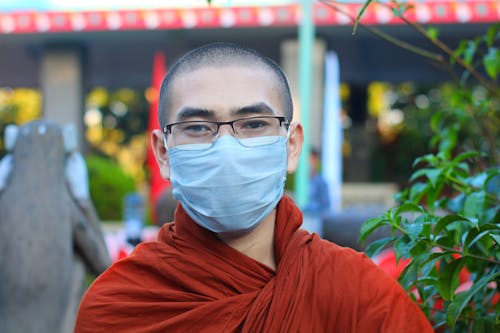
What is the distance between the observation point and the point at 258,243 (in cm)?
184

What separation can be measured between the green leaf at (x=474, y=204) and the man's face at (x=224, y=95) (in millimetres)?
548

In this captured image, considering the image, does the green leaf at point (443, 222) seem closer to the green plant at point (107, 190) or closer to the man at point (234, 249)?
the man at point (234, 249)

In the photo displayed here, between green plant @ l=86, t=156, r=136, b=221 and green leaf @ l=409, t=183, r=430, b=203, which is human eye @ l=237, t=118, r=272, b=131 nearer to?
green leaf @ l=409, t=183, r=430, b=203

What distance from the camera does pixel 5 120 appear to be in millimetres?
26734

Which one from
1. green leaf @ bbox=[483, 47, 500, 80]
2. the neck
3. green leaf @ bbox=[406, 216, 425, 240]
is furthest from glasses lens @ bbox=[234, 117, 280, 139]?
green leaf @ bbox=[483, 47, 500, 80]

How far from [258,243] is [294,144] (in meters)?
0.28

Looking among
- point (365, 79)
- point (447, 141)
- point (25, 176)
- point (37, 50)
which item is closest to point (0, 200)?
point (25, 176)

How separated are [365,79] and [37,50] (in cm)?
766

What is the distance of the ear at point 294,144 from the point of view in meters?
1.95

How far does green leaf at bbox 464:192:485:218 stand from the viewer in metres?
2.05

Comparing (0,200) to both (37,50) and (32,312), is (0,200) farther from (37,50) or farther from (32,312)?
(37,50)

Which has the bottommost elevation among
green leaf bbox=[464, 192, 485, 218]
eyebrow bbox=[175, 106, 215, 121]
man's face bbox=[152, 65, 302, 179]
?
green leaf bbox=[464, 192, 485, 218]

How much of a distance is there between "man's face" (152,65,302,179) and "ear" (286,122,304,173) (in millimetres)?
64

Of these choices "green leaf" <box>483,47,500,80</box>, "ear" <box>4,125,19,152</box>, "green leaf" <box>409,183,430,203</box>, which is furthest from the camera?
"ear" <box>4,125,19,152</box>
